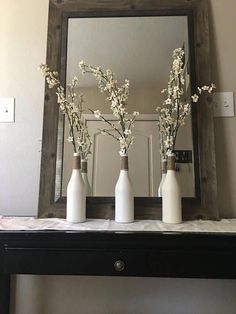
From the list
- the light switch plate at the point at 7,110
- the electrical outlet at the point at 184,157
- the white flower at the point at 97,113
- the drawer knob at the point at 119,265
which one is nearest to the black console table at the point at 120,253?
the drawer knob at the point at 119,265

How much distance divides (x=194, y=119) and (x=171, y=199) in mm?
369

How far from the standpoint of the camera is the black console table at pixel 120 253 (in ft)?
2.72

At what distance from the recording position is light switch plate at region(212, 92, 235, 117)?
1215 mm

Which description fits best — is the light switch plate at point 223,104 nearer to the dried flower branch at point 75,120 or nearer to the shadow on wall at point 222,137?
the shadow on wall at point 222,137

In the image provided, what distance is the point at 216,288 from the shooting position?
3.84ft

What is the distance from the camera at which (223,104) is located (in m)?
1.22

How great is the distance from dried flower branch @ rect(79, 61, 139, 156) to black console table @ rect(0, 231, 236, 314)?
0.35m

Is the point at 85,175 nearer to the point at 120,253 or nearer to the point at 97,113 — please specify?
the point at 97,113

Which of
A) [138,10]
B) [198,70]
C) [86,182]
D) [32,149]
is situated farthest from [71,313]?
[138,10]

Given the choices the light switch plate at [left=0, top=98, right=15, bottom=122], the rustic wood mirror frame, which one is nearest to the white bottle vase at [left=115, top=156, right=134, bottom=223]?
the rustic wood mirror frame

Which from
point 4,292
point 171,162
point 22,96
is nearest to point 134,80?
point 171,162

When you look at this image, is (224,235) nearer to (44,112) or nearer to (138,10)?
(44,112)

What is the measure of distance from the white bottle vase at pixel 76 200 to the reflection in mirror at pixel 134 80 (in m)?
0.12

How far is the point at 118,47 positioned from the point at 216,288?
3.72 feet
